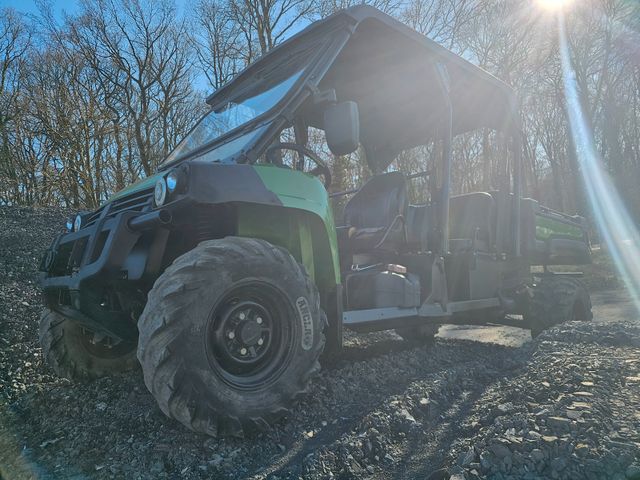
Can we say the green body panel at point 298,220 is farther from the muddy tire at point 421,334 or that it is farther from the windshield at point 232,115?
the muddy tire at point 421,334

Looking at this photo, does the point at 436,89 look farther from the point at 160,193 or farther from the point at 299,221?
the point at 160,193

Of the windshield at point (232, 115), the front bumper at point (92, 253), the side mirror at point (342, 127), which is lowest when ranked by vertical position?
the front bumper at point (92, 253)

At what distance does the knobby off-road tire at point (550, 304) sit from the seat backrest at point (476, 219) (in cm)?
93

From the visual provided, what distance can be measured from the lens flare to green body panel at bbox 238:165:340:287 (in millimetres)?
12787

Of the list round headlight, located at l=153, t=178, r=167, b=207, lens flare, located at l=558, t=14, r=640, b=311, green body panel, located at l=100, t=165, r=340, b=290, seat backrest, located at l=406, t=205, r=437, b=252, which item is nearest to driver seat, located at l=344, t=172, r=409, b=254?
seat backrest, located at l=406, t=205, r=437, b=252

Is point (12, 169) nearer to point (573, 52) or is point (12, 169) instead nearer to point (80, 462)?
point (80, 462)

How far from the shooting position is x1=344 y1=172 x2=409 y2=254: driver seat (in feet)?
15.4

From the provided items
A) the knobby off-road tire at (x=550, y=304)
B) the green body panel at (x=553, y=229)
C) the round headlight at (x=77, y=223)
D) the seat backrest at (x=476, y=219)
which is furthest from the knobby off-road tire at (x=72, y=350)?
the green body panel at (x=553, y=229)

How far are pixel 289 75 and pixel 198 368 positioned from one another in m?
2.43

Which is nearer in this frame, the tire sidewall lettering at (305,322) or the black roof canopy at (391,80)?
the tire sidewall lettering at (305,322)

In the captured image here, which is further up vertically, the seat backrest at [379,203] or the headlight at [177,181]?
the seat backrest at [379,203]

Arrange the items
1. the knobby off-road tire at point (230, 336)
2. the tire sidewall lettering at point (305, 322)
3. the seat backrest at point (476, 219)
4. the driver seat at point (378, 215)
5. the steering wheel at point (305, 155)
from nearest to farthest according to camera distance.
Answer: the knobby off-road tire at point (230, 336)
the tire sidewall lettering at point (305, 322)
the steering wheel at point (305, 155)
the driver seat at point (378, 215)
the seat backrest at point (476, 219)

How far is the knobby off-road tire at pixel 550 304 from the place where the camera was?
5738mm

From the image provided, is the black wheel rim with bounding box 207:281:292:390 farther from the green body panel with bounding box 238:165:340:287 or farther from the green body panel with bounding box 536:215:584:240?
the green body panel with bounding box 536:215:584:240
